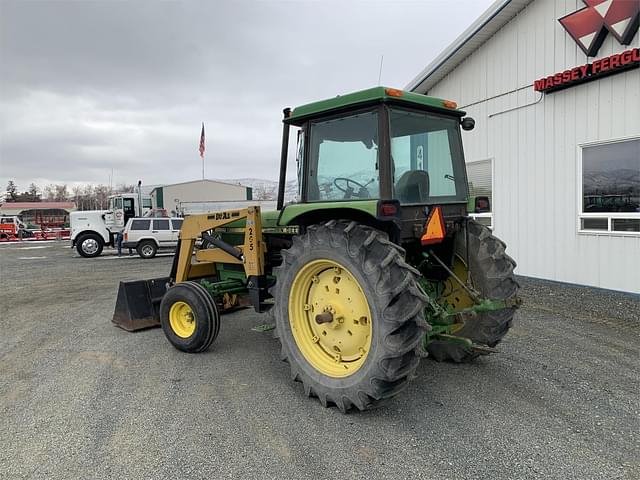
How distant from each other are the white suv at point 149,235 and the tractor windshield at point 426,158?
16034 millimetres

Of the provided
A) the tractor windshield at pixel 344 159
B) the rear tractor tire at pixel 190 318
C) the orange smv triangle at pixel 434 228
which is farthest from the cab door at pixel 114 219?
A: the orange smv triangle at pixel 434 228

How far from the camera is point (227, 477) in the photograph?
284cm

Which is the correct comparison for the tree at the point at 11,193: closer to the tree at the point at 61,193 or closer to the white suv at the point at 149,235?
the tree at the point at 61,193

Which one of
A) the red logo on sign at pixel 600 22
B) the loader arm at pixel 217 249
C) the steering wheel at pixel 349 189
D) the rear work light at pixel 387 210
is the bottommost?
the loader arm at pixel 217 249

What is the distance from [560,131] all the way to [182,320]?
728 centimetres

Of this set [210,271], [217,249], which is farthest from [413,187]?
[210,271]

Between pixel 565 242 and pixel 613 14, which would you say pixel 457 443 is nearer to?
pixel 565 242

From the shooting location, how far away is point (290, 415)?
3648 mm

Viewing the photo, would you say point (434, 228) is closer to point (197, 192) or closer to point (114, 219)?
point (114, 219)

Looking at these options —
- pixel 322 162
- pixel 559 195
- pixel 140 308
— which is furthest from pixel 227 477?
pixel 559 195

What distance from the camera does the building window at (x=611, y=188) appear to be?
24.4 feet

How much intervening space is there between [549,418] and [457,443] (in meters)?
0.87

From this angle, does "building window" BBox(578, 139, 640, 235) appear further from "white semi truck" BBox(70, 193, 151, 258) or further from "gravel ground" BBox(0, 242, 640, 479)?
"white semi truck" BBox(70, 193, 151, 258)

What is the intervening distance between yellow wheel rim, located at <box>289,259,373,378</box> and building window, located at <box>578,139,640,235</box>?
5808 millimetres
